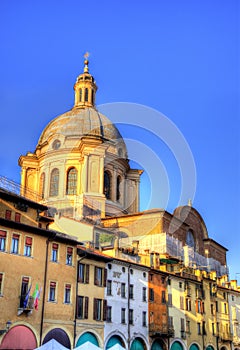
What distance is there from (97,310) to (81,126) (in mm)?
46887

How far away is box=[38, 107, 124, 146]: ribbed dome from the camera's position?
8525cm

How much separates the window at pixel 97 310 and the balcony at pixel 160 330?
7.93 m

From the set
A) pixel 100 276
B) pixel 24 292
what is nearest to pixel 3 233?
pixel 24 292

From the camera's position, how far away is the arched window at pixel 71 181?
81562 millimetres

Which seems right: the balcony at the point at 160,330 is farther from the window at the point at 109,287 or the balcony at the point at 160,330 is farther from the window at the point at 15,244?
the window at the point at 15,244

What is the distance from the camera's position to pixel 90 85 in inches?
3824

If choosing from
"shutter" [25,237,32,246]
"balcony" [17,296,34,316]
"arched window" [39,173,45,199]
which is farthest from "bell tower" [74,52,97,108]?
"balcony" [17,296,34,316]

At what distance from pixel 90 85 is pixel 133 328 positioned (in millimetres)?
59003

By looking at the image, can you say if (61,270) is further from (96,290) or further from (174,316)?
(174,316)

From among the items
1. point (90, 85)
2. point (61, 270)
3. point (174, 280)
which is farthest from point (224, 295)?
point (90, 85)

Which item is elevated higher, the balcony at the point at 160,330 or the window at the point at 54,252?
the window at the point at 54,252

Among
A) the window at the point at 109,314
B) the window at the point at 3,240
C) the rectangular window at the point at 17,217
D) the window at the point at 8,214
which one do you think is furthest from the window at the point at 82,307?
the window at the point at 8,214

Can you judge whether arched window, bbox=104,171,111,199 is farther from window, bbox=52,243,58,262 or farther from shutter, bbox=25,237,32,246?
shutter, bbox=25,237,32,246

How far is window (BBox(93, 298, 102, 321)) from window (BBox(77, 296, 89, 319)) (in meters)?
1.25
